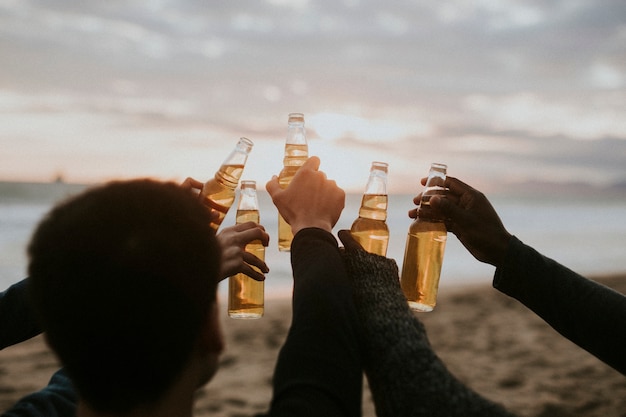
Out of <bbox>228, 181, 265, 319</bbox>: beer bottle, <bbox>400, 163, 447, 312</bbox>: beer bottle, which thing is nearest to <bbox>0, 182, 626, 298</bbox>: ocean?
<bbox>228, 181, 265, 319</bbox>: beer bottle

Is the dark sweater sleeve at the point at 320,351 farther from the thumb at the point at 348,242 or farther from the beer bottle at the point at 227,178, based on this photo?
the beer bottle at the point at 227,178

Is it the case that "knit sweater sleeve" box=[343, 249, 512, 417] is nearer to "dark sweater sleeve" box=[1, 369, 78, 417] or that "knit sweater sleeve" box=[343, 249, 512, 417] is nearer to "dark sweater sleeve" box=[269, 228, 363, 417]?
"dark sweater sleeve" box=[269, 228, 363, 417]

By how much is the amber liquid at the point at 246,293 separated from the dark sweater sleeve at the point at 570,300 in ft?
3.17

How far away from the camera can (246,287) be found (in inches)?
98.6

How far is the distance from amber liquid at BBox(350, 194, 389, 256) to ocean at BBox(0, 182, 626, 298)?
174 cm

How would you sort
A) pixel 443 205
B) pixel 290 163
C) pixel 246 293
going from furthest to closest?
1. pixel 246 293
2. pixel 290 163
3. pixel 443 205

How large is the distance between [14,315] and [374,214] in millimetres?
1225

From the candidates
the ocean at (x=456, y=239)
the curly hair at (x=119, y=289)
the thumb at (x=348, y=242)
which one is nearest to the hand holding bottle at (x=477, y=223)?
the thumb at (x=348, y=242)

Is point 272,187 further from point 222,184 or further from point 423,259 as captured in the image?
point 423,259

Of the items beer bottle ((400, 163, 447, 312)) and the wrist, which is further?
beer bottle ((400, 163, 447, 312))

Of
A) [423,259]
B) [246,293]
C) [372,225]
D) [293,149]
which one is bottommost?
[246,293]

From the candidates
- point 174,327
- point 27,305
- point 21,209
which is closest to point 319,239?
point 174,327

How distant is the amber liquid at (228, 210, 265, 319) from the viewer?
2.38 m

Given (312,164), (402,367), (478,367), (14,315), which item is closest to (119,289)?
(402,367)
